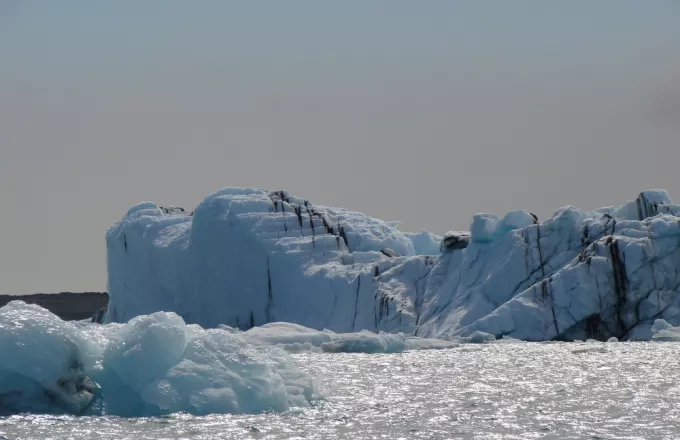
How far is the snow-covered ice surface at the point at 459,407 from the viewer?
40.1ft

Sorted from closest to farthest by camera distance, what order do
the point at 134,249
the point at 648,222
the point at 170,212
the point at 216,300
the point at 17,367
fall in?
1. the point at 17,367
2. the point at 648,222
3. the point at 216,300
4. the point at 134,249
5. the point at 170,212

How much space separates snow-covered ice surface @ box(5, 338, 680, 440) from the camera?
1222 centimetres

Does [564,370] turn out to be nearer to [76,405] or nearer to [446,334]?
[446,334]

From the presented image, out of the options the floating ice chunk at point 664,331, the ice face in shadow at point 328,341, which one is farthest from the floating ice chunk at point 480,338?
the floating ice chunk at point 664,331

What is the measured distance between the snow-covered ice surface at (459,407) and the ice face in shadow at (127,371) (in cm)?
26

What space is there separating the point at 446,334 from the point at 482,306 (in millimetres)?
1238

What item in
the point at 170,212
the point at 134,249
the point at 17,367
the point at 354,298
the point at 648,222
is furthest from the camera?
the point at 170,212

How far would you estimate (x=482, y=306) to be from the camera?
1106 inches

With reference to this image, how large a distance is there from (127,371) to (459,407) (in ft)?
16.0

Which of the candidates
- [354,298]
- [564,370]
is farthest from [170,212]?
[564,370]

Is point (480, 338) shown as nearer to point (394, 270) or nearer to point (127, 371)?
point (394, 270)

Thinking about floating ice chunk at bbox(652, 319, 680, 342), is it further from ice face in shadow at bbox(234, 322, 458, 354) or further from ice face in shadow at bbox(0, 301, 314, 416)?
ice face in shadow at bbox(0, 301, 314, 416)

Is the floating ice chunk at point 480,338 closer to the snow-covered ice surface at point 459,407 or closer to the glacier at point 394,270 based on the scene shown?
the glacier at point 394,270

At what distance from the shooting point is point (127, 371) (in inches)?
527
